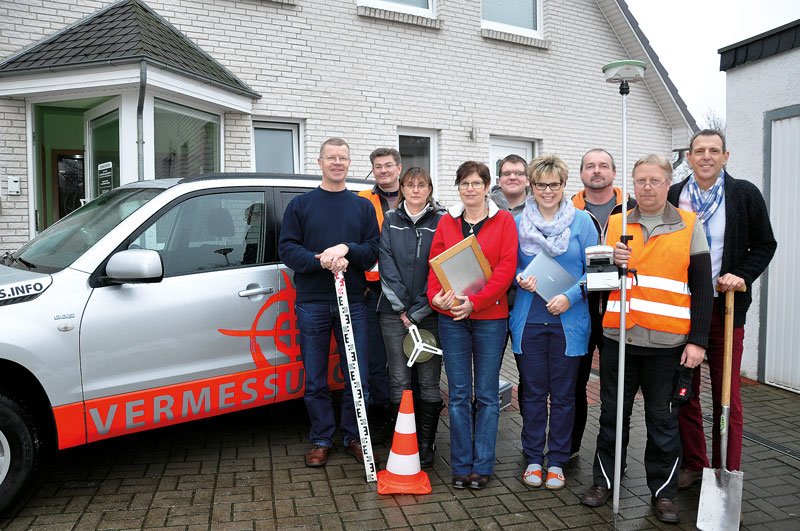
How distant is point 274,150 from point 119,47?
2434 mm

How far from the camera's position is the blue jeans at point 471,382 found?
3.81 meters

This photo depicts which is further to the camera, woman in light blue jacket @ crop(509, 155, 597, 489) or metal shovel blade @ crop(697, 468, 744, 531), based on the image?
woman in light blue jacket @ crop(509, 155, 597, 489)

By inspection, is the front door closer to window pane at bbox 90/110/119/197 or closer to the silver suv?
window pane at bbox 90/110/119/197

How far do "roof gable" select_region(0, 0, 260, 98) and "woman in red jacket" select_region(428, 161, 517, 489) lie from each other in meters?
3.99

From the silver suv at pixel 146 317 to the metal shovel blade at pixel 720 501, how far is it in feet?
7.96

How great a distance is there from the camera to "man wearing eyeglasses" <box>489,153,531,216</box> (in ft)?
14.6

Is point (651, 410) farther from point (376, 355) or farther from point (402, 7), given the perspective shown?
point (402, 7)

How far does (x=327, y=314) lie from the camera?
4.11 meters

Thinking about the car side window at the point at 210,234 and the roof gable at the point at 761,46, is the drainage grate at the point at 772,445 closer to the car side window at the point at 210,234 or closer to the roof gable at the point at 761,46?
the roof gable at the point at 761,46

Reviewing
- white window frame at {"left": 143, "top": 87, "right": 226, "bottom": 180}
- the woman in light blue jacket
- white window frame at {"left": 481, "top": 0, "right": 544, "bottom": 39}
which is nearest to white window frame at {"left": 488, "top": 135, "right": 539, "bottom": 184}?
white window frame at {"left": 481, "top": 0, "right": 544, "bottom": 39}

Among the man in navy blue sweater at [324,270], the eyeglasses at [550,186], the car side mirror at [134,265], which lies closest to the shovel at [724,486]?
the eyeglasses at [550,186]

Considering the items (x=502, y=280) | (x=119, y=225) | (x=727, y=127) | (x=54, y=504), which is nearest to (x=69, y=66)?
(x=119, y=225)

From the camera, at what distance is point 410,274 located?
4000mm

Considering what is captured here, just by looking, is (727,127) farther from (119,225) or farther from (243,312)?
(119,225)
